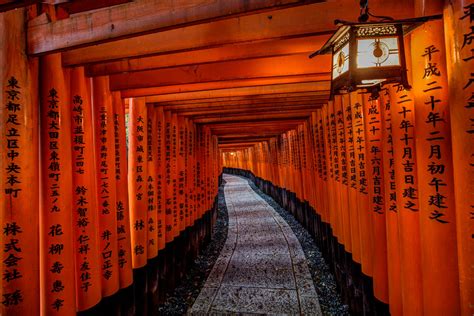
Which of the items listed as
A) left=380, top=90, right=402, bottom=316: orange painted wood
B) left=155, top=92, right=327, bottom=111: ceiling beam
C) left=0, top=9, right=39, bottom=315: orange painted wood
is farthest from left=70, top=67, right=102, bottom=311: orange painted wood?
left=380, top=90, right=402, bottom=316: orange painted wood

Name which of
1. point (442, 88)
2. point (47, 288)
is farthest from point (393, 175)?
point (47, 288)

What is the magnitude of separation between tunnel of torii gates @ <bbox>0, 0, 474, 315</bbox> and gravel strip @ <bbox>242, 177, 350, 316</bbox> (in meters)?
→ 0.57

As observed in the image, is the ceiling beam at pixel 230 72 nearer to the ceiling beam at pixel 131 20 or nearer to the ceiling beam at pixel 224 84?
the ceiling beam at pixel 224 84

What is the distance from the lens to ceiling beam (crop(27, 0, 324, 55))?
2.27 m

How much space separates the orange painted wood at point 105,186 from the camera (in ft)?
14.0

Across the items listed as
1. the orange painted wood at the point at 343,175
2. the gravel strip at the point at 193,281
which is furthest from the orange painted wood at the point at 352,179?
the gravel strip at the point at 193,281

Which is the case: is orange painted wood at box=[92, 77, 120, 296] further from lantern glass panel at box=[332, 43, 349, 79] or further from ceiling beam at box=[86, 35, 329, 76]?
lantern glass panel at box=[332, 43, 349, 79]

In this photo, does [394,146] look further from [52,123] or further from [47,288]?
[47,288]

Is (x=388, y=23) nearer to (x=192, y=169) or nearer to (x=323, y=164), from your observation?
(x=323, y=164)

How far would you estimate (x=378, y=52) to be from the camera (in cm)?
249

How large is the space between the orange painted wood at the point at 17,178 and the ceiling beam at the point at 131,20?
0.69 feet

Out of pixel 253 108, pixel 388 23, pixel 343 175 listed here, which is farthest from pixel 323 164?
pixel 388 23

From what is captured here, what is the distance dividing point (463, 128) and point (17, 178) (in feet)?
12.9

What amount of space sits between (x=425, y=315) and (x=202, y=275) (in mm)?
6701
